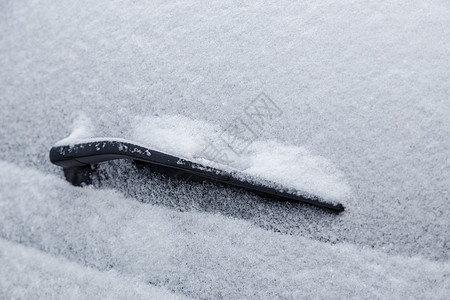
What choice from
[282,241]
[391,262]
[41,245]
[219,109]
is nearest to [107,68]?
[219,109]

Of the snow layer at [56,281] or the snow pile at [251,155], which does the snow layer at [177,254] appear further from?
the snow pile at [251,155]

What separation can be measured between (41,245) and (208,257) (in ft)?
2.10

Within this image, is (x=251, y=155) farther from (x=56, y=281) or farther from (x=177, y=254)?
(x=56, y=281)

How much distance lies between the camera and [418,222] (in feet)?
4.08

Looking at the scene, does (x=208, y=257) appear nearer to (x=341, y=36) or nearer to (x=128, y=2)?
(x=341, y=36)

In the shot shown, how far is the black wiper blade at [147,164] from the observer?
53.4 inches

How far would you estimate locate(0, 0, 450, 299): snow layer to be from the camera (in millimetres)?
1266

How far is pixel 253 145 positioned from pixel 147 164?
403 mm

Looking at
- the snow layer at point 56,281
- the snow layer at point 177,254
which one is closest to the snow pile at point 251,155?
the snow layer at point 177,254

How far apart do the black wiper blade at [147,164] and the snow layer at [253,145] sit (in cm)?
5

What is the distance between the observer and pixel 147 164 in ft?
5.03

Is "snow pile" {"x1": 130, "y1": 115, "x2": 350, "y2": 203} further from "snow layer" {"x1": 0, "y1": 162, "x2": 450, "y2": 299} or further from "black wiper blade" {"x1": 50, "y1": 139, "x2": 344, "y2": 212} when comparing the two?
"snow layer" {"x1": 0, "y1": 162, "x2": 450, "y2": 299}

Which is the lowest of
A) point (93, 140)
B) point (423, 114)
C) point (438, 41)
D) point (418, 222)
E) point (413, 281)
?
point (413, 281)

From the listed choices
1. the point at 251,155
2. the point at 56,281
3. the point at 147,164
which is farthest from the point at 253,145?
the point at 56,281
